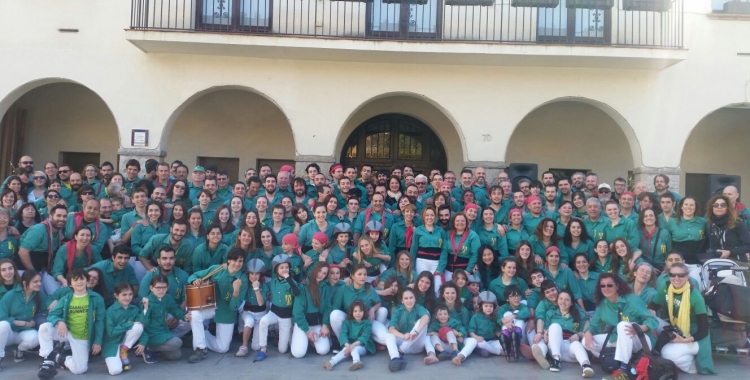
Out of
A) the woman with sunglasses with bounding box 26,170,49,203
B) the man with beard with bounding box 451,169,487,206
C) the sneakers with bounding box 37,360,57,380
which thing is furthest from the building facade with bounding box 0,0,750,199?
the sneakers with bounding box 37,360,57,380

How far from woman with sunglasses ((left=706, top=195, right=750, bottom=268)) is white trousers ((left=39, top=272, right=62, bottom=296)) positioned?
7.82 metres

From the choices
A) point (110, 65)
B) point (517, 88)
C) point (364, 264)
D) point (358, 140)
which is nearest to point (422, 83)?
point (517, 88)

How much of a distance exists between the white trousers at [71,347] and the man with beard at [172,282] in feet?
2.57

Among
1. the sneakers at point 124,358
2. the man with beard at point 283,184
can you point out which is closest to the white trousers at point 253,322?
the sneakers at point 124,358

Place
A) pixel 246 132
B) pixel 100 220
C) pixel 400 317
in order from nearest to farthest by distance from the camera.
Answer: pixel 400 317, pixel 100 220, pixel 246 132

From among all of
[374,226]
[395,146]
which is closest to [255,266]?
[374,226]

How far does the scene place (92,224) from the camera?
691 cm

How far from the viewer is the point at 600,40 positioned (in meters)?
10.6

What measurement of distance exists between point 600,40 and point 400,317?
23.0 feet

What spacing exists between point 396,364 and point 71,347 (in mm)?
3310

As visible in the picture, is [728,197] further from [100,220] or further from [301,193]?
[100,220]

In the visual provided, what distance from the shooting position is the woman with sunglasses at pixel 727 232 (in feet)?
23.3

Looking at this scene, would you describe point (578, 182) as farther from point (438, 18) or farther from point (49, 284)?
point (49, 284)

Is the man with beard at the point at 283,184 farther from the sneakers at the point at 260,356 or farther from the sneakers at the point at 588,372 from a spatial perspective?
the sneakers at the point at 588,372
